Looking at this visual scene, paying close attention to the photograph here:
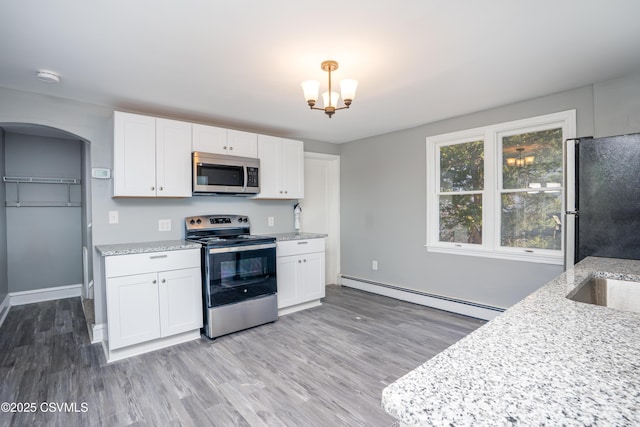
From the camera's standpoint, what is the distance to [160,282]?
286cm

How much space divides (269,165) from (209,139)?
30.6 inches

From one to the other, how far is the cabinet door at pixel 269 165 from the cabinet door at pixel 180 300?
130cm

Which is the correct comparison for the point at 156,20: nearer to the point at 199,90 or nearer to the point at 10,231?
the point at 199,90

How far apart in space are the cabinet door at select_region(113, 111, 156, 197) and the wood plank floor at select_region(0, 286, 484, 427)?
1469 millimetres

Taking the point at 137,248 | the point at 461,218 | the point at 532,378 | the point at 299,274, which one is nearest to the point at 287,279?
the point at 299,274

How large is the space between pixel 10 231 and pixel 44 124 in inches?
90.1

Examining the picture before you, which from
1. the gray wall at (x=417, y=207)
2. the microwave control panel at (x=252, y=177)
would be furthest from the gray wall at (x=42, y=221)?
the gray wall at (x=417, y=207)

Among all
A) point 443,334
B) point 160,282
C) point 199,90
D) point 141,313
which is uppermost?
point 199,90

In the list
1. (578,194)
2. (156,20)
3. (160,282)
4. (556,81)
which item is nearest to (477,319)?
(578,194)

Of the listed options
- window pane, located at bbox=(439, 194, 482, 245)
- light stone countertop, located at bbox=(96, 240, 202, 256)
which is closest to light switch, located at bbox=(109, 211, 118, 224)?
light stone countertop, located at bbox=(96, 240, 202, 256)

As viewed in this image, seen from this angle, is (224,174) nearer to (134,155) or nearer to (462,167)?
(134,155)

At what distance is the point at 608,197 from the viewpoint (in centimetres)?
226

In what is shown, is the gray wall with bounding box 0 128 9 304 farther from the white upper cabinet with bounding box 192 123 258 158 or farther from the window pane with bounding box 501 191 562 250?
the window pane with bounding box 501 191 562 250

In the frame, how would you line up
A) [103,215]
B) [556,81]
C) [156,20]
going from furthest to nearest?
[103,215], [556,81], [156,20]
